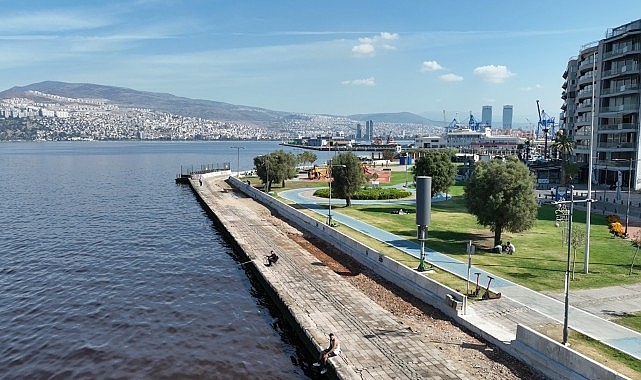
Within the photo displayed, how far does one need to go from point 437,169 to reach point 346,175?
9047 millimetres

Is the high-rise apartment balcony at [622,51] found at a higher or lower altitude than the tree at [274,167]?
higher

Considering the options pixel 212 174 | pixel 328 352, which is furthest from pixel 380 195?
pixel 212 174

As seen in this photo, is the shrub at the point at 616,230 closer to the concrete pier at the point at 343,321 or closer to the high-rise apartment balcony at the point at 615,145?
the concrete pier at the point at 343,321

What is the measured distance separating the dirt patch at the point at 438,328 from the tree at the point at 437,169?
22213 millimetres

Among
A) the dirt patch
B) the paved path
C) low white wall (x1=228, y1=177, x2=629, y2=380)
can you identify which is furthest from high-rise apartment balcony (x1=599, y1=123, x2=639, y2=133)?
the dirt patch

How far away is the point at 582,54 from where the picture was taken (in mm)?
83500

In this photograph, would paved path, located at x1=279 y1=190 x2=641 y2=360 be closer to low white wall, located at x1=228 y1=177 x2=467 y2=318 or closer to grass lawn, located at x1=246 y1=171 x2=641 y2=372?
grass lawn, located at x1=246 y1=171 x2=641 y2=372

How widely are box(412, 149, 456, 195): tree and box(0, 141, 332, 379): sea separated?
21452 mm

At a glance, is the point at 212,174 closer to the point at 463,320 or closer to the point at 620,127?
the point at 620,127

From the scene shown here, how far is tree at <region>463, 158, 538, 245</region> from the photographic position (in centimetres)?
3200

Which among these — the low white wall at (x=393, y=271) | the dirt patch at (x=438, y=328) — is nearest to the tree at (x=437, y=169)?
the low white wall at (x=393, y=271)

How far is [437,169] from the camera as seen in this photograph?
51.7 m

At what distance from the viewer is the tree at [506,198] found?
3200cm

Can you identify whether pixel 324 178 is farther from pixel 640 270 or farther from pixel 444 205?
pixel 640 270
